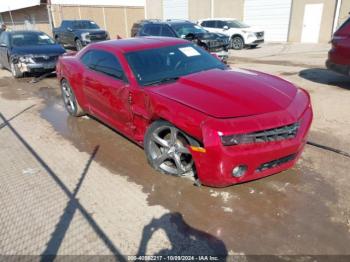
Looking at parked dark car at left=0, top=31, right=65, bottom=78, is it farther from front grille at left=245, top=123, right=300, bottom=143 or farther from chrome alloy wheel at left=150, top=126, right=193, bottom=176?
front grille at left=245, top=123, right=300, bottom=143

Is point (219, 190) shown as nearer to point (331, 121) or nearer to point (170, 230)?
point (170, 230)

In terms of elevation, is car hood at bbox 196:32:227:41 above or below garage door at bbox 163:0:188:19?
below

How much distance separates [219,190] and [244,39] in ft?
52.3

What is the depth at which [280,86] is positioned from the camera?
12.5 feet

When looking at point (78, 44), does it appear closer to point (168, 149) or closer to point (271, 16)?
point (271, 16)

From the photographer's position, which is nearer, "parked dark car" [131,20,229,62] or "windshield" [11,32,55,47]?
"windshield" [11,32,55,47]

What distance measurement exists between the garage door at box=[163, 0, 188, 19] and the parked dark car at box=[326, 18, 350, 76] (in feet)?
72.1

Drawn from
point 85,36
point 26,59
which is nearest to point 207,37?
point 26,59

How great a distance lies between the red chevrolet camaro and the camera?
9.77 ft

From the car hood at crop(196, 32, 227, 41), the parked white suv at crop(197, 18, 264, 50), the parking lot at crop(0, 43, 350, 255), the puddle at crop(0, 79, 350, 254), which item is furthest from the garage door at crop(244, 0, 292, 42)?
the puddle at crop(0, 79, 350, 254)

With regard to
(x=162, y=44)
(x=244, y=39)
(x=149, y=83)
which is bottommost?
(x=244, y=39)

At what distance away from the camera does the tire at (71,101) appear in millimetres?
5867

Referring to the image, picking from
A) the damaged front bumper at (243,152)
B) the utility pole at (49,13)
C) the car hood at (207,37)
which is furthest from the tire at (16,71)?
the utility pole at (49,13)

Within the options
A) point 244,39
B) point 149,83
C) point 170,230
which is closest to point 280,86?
point 149,83
